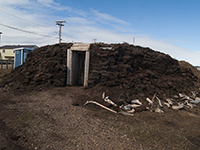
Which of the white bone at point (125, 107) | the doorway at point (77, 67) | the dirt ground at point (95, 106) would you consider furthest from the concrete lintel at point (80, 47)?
the white bone at point (125, 107)

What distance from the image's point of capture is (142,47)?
415 inches

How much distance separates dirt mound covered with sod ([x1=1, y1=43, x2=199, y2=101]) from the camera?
8.18 meters

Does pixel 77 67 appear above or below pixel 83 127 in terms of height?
above

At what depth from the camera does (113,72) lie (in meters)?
8.45

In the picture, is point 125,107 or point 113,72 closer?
point 125,107

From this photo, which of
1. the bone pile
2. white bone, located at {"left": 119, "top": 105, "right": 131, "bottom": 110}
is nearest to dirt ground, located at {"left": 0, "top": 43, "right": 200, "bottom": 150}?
the bone pile

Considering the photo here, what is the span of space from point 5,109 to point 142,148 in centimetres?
527

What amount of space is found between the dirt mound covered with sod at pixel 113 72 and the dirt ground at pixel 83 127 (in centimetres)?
142

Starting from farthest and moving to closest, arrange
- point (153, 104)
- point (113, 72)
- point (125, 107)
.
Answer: point (113, 72) → point (153, 104) → point (125, 107)

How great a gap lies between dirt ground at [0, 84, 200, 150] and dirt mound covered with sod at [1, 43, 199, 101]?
1.42 metres

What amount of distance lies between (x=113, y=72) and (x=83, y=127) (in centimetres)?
422

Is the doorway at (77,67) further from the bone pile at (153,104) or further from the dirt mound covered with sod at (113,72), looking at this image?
the bone pile at (153,104)

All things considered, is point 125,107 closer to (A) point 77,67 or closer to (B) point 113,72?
(B) point 113,72

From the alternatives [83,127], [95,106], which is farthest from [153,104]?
[83,127]
